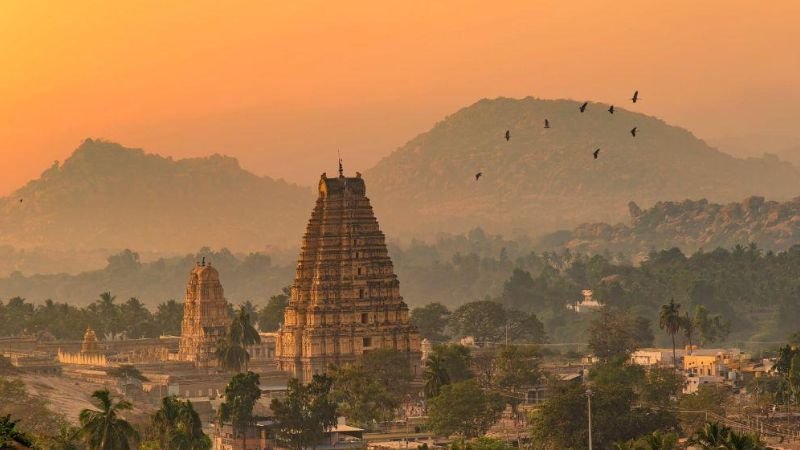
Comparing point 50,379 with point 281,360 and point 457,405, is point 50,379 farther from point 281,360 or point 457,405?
point 457,405

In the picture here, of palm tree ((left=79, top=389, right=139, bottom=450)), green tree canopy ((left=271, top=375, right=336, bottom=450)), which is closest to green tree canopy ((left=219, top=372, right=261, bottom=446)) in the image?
green tree canopy ((left=271, top=375, right=336, bottom=450))

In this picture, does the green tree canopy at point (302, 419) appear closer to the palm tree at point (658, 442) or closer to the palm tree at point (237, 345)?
the palm tree at point (658, 442)

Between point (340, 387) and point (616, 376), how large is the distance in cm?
1841

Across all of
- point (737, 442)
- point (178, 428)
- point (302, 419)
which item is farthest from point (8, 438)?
point (302, 419)

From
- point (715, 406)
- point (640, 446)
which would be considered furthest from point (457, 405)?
point (640, 446)

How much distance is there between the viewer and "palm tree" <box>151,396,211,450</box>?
116750 mm

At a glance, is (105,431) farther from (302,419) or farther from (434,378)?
(434,378)

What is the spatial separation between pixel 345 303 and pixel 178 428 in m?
64.8

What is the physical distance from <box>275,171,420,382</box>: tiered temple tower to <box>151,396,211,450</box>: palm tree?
198ft

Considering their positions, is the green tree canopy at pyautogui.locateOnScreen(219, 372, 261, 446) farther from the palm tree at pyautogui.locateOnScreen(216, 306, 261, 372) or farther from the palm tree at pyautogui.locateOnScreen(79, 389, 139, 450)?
the palm tree at pyautogui.locateOnScreen(216, 306, 261, 372)

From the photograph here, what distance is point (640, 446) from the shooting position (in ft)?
345

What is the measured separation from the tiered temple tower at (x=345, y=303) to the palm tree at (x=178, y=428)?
198 feet

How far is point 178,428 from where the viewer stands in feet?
386

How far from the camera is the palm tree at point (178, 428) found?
117 metres
